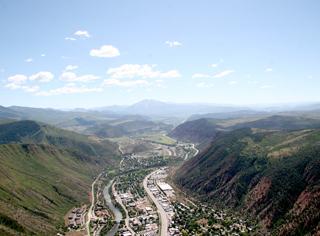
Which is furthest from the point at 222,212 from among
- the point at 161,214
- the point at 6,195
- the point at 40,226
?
the point at 6,195

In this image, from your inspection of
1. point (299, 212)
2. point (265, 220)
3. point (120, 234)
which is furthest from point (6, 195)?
point (299, 212)

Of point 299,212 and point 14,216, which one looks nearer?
point 299,212

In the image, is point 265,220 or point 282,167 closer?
point 265,220

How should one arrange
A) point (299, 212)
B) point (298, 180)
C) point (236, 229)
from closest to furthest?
point (299, 212) → point (236, 229) → point (298, 180)

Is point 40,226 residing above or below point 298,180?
below

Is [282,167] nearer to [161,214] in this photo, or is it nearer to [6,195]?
[161,214]

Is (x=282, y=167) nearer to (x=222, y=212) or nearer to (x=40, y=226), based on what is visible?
(x=222, y=212)

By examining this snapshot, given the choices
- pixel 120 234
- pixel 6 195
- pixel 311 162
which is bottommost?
pixel 120 234

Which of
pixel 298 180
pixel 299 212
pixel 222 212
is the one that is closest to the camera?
pixel 299 212

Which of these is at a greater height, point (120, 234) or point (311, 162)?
point (311, 162)
